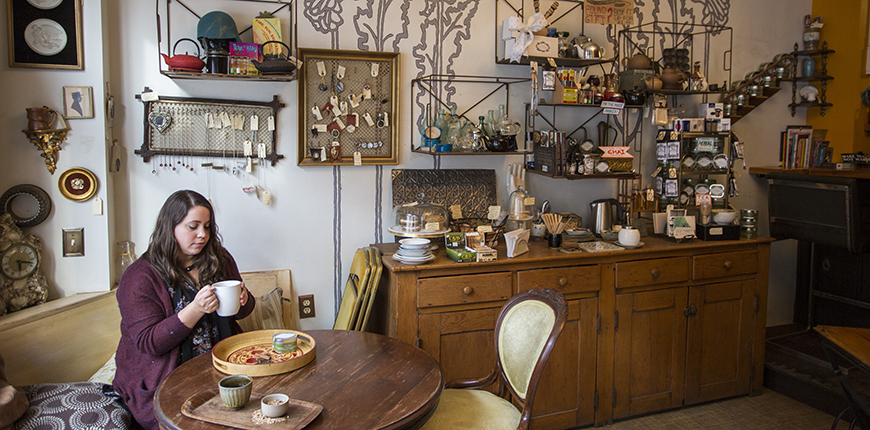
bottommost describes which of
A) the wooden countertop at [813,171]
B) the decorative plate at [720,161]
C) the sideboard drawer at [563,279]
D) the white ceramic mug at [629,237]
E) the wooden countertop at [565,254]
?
the sideboard drawer at [563,279]

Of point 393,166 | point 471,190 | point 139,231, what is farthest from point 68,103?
point 471,190

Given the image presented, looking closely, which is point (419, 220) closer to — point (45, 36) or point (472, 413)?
point (472, 413)

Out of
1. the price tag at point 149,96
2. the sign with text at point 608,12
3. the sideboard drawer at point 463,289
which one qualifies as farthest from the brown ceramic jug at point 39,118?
the sign with text at point 608,12

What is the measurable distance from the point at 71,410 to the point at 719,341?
137 inches

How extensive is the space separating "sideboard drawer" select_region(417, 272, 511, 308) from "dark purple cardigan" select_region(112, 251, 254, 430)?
1.18m

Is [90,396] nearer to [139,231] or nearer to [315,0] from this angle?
[139,231]

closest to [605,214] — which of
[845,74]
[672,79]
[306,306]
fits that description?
[672,79]

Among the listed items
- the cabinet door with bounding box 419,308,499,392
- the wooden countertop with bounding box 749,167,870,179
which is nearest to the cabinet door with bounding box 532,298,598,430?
the cabinet door with bounding box 419,308,499,392

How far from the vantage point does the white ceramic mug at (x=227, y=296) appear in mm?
2041

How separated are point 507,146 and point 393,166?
0.70 meters

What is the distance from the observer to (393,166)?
138 inches

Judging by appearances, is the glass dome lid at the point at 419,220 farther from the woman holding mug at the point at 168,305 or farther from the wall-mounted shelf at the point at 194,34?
the woman holding mug at the point at 168,305

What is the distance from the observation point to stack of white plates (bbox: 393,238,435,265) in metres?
2.92

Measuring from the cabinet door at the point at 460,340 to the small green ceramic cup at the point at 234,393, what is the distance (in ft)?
4.33
